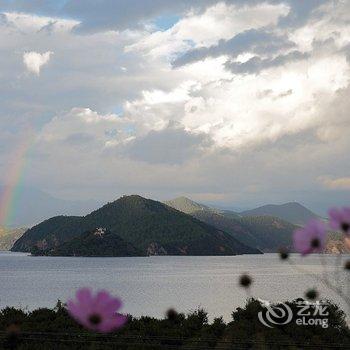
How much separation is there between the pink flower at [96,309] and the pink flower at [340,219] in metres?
0.86

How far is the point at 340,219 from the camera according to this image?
2.28 metres

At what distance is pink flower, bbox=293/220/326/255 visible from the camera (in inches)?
88.0

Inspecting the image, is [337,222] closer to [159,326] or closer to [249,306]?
[159,326]

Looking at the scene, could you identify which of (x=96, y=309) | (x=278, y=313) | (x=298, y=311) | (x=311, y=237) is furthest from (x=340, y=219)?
(x=298, y=311)

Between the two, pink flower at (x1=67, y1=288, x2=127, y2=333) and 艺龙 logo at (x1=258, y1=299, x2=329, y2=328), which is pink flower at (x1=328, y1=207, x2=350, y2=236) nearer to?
pink flower at (x1=67, y1=288, x2=127, y2=333)

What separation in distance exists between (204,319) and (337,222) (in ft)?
73.5

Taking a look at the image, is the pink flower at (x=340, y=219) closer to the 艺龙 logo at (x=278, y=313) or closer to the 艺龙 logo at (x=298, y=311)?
the 艺龙 logo at (x=298, y=311)

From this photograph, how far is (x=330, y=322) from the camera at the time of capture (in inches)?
839

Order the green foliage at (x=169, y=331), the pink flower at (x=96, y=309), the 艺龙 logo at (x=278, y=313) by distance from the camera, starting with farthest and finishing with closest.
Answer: the green foliage at (x=169, y=331)
the 艺龙 logo at (x=278, y=313)
the pink flower at (x=96, y=309)

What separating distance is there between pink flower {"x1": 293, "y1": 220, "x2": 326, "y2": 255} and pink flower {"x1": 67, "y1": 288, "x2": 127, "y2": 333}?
705 mm

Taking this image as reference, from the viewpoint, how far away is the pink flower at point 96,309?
1876 mm

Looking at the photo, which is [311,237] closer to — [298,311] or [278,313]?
[278,313]

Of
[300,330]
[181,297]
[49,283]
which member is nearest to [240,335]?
[300,330]

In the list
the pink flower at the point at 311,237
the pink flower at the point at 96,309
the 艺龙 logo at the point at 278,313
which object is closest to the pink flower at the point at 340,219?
the pink flower at the point at 311,237
